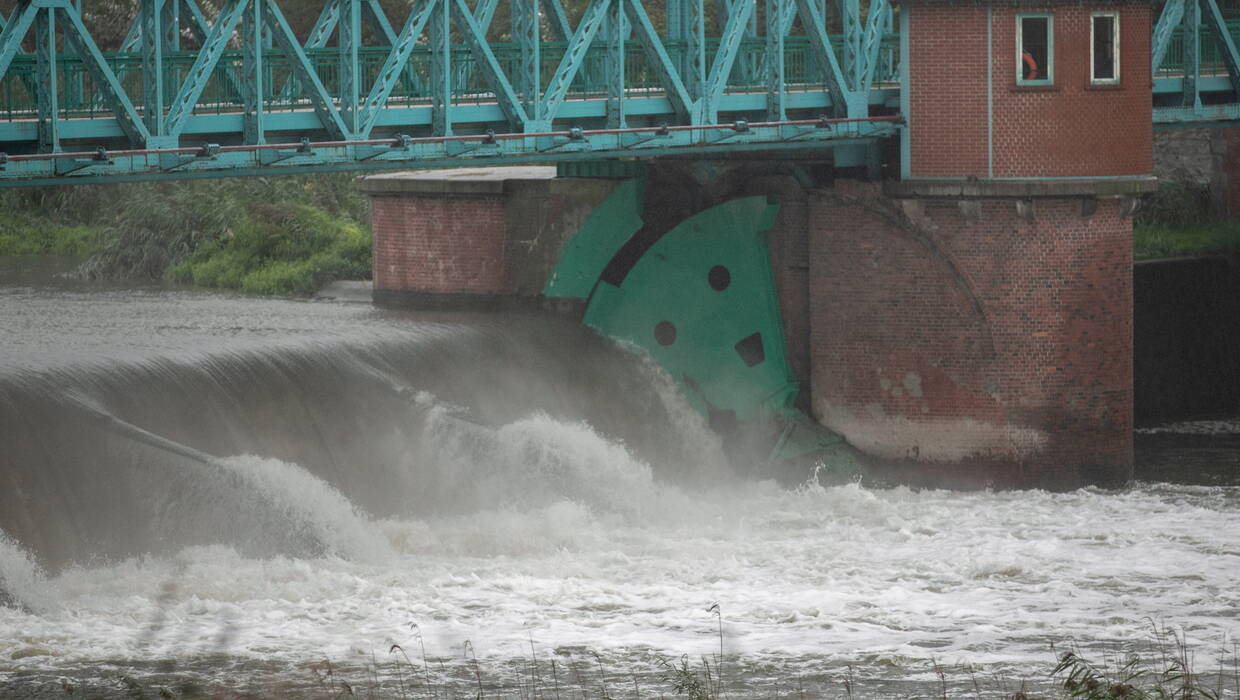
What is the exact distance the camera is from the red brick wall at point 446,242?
89.9 feet

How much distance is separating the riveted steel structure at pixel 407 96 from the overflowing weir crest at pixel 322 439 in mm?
2386

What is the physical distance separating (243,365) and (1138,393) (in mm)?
14861

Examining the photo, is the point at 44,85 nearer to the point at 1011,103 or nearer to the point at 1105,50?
the point at 1011,103

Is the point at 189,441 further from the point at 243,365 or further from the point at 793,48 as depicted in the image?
the point at 793,48

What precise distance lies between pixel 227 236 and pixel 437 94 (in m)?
15.4

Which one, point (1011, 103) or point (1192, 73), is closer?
point (1011, 103)

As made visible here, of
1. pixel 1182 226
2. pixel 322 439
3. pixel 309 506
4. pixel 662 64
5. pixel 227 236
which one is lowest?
pixel 309 506

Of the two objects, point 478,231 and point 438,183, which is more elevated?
point 438,183

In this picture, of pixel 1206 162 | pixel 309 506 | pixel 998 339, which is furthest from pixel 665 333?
pixel 1206 162

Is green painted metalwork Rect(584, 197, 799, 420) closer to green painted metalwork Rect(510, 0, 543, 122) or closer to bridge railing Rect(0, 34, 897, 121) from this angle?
bridge railing Rect(0, 34, 897, 121)

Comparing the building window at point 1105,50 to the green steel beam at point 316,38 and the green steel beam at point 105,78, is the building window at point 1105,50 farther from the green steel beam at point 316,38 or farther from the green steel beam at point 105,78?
the green steel beam at point 105,78

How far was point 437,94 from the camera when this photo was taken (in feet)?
68.0

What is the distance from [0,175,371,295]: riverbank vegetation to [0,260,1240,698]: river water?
278 inches

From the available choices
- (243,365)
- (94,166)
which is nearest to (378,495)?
(243,365)
